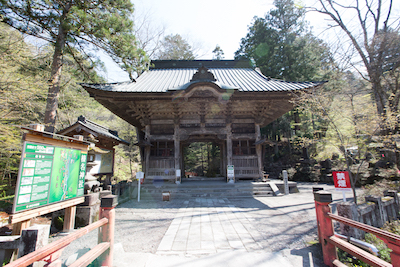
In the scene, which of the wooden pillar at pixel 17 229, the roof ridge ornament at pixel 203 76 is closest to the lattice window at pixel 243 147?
the roof ridge ornament at pixel 203 76

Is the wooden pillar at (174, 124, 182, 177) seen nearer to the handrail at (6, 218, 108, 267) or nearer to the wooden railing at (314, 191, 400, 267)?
the wooden railing at (314, 191, 400, 267)

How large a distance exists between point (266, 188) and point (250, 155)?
193cm

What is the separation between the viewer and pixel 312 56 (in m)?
15.3

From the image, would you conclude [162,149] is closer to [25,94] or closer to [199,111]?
[199,111]

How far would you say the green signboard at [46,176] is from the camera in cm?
252

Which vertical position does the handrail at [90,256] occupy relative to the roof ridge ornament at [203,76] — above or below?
below

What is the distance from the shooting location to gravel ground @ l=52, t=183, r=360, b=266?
10.1 ft

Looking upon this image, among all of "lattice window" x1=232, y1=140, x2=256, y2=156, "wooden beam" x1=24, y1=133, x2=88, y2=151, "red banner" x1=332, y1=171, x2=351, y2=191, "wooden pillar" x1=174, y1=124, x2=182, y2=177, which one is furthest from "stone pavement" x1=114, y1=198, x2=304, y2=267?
"lattice window" x1=232, y1=140, x2=256, y2=156

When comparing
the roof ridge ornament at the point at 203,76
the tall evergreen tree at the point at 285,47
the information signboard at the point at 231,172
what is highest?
the tall evergreen tree at the point at 285,47

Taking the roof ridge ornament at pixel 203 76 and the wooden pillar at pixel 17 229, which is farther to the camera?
the roof ridge ornament at pixel 203 76

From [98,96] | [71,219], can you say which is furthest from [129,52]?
[71,219]

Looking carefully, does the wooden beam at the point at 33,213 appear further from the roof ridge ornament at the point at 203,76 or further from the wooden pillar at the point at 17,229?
the roof ridge ornament at the point at 203,76

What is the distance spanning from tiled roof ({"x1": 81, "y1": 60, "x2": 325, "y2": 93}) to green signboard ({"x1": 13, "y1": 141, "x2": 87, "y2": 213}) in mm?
5020

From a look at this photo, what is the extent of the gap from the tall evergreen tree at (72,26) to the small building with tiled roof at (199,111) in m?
1.70
